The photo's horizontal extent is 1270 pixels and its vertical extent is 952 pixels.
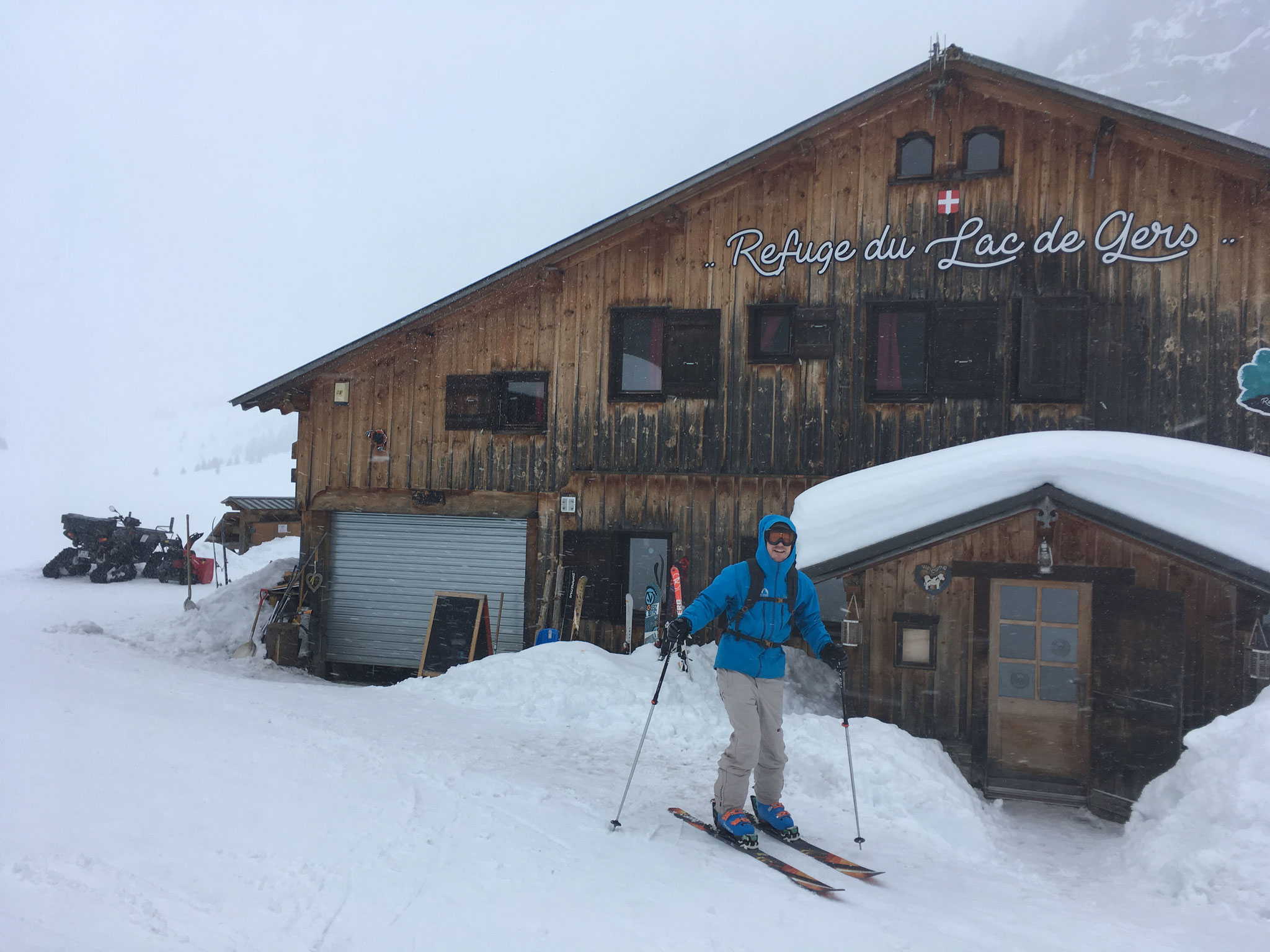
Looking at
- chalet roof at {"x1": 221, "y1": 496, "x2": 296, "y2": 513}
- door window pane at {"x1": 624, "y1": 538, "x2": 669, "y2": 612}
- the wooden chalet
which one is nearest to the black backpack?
the wooden chalet

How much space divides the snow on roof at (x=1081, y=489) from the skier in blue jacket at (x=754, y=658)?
297 centimetres

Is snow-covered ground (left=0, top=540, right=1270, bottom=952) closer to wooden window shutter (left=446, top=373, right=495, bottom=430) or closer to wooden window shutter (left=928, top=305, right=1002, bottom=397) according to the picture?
wooden window shutter (left=446, top=373, right=495, bottom=430)

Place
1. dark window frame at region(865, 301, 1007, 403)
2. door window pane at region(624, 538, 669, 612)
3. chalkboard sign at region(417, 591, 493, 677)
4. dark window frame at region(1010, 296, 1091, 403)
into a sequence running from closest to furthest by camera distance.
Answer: dark window frame at region(1010, 296, 1091, 403)
dark window frame at region(865, 301, 1007, 403)
chalkboard sign at region(417, 591, 493, 677)
door window pane at region(624, 538, 669, 612)

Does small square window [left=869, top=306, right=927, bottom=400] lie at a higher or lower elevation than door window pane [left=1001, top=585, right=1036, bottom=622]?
higher

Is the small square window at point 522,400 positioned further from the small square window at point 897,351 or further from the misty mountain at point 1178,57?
the misty mountain at point 1178,57

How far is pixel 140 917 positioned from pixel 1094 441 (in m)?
8.86

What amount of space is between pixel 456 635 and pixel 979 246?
966 cm

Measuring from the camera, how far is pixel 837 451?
1135 centimetres

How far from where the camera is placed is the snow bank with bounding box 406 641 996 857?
6121 millimetres

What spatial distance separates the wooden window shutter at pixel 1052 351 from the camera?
10.8 meters

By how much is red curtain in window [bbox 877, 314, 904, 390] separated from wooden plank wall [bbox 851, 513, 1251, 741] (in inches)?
156

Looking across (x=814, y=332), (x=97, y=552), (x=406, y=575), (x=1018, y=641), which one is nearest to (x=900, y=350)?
(x=814, y=332)

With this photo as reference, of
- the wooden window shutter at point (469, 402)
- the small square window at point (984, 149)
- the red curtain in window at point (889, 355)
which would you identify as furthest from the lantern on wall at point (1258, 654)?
the wooden window shutter at point (469, 402)

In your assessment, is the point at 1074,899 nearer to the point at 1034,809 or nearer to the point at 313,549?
the point at 1034,809
